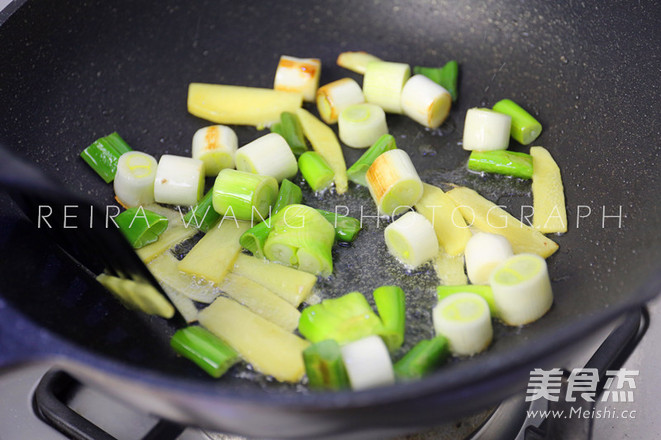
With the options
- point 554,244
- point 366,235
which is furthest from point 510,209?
point 366,235

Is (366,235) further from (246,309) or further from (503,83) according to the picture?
(503,83)

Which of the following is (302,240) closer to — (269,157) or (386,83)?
(269,157)

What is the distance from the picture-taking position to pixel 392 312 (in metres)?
1.31

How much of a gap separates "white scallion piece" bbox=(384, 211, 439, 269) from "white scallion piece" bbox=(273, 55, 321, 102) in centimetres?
59

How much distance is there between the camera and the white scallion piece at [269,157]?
1627mm

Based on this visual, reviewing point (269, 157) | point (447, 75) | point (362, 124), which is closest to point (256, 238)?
point (269, 157)

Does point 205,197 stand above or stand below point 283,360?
above

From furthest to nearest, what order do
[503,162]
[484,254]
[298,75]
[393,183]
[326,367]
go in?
[298,75], [503,162], [393,183], [484,254], [326,367]

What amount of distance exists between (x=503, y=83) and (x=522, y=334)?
2.72ft

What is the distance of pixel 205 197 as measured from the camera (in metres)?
1.62

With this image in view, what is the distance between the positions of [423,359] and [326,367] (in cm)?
21

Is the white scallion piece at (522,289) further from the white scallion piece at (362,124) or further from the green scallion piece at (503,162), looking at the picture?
the white scallion piece at (362,124)

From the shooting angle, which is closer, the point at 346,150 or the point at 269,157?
the point at 269,157

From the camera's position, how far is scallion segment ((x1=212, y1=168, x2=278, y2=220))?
154cm
